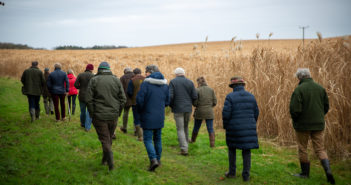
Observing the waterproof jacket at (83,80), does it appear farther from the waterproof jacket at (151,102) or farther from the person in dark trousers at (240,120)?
the person in dark trousers at (240,120)

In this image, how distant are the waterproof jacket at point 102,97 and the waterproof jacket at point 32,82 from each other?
18.8 ft

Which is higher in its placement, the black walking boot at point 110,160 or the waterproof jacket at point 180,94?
the waterproof jacket at point 180,94

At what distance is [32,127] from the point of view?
994cm

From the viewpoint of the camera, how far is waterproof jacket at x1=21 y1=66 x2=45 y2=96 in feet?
33.7

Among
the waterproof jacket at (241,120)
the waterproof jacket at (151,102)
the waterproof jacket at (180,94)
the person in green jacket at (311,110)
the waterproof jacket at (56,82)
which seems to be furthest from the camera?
the waterproof jacket at (56,82)

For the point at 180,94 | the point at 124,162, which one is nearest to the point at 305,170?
the point at 180,94

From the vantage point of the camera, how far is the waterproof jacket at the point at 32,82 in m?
10.3

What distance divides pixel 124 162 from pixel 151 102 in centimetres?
165

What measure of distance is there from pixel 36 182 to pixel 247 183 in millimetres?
3889

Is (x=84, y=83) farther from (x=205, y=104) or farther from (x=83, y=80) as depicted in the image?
(x=205, y=104)

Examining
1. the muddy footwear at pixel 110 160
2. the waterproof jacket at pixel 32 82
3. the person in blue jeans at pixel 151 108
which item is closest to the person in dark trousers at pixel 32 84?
the waterproof jacket at pixel 32 82

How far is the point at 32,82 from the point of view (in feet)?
33.8

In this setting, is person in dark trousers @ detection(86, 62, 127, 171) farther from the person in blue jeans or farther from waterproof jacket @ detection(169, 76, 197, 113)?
waterproof jacket @ detection(169, 76, 197, 113)

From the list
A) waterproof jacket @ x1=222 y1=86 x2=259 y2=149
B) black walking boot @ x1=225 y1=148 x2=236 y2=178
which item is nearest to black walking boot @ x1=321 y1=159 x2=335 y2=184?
waterproof jacket @ x1=222 y1=86 x2=259 y2=149
